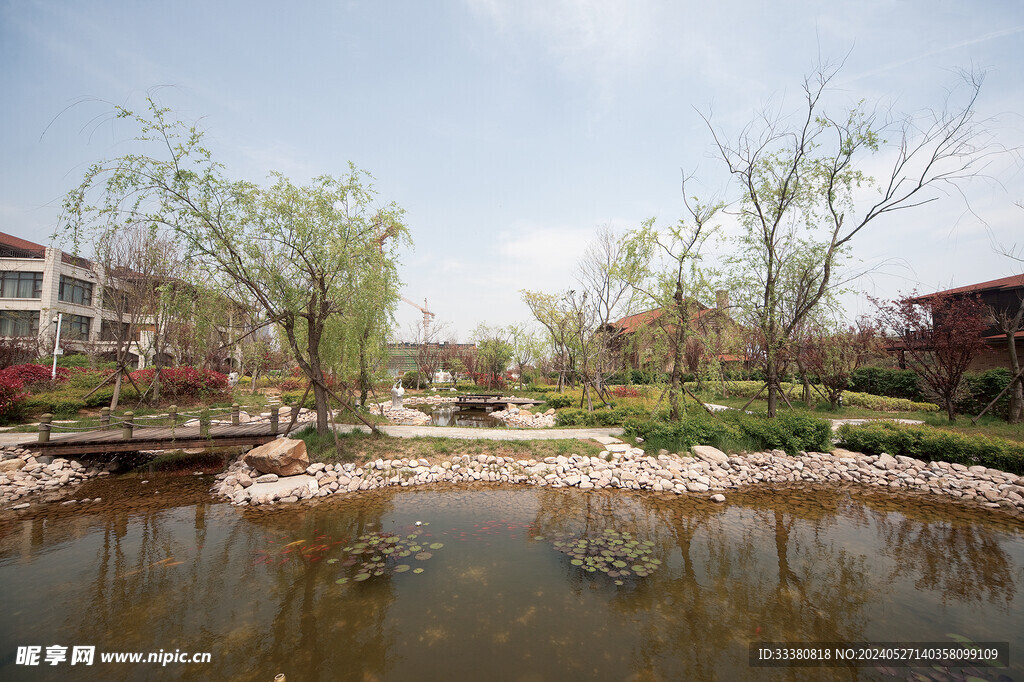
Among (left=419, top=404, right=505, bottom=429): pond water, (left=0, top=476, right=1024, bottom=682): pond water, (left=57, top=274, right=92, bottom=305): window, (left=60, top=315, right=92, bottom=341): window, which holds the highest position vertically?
(left=57, top=274, right=92, bottom=305): window

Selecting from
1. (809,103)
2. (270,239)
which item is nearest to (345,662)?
(270,239)

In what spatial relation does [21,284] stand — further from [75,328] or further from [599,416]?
[599,416]

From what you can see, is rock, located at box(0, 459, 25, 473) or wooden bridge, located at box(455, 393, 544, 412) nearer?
rock, located at box(0, 459, 25, 473)

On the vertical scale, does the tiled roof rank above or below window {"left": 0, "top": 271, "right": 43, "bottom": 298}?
below

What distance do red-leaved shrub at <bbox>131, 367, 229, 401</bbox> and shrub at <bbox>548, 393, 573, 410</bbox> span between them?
15651 millimetres

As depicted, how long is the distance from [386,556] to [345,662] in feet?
7.06

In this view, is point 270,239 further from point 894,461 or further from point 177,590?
point 894,461

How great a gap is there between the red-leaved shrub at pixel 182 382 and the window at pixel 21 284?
21.7 m

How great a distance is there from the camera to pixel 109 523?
7.17 m

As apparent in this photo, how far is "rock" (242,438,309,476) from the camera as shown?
29.8 ft

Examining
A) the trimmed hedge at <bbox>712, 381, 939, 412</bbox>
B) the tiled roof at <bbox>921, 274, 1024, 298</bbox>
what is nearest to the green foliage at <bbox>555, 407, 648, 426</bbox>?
the trimmed hedge at <bbox>712, 381, 939, 412</bbox>

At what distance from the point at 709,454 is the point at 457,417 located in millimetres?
13345

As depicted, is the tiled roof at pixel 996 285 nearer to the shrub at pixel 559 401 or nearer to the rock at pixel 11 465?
the shrub at pixel 559 401

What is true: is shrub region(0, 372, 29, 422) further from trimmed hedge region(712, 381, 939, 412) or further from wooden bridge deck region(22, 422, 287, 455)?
A: trimmed hedge region(712, 381, 939, 412)
